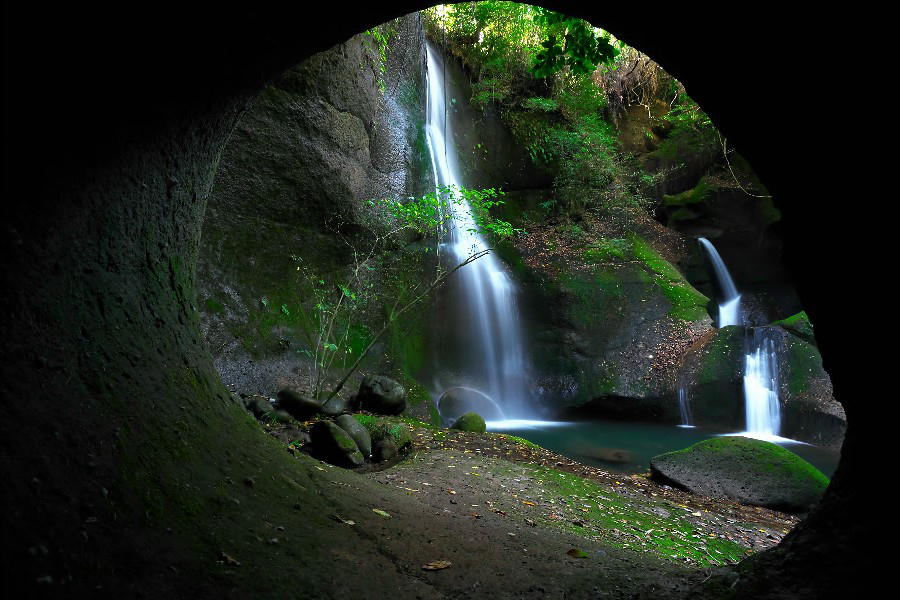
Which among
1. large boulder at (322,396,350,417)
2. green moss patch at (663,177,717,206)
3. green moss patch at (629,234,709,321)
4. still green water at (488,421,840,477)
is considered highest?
green moss patch at (663,177,717,206)

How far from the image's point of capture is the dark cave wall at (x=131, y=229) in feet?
5.72

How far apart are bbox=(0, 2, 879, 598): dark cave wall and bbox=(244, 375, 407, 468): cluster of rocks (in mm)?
2851

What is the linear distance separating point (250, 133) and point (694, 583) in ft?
27.8

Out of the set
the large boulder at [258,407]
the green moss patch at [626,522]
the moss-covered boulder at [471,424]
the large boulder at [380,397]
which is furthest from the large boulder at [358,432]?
the moss-covered boulder at [471,424]

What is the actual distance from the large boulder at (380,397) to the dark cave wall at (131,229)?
5535 mm

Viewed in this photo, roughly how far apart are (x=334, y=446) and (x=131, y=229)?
3.40 meters

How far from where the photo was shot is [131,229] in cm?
272

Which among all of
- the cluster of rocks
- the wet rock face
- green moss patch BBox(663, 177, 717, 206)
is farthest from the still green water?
green moss patch BBox(663, 177, 717, 206)

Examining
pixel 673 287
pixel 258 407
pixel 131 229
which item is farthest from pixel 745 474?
pixel 673 287

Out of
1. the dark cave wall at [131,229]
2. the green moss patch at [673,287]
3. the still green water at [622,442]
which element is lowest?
the still green water at [622,442]

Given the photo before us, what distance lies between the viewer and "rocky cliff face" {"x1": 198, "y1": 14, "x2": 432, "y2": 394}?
7.96m

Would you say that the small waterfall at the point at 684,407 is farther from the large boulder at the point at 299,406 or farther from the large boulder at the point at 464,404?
the large boulder at the point at 299,406

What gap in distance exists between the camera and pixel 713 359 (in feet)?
36.6

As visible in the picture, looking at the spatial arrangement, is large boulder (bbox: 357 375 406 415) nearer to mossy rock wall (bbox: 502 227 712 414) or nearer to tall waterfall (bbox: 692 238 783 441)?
mossy rock wall (bbox: 502 227 712 414)
